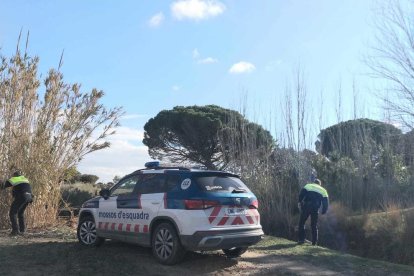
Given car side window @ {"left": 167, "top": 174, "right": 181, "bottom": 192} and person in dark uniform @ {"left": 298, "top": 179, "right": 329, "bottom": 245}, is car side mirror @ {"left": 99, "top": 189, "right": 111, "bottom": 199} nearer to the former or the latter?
car side window @ {"left": 167, "top": 174, "right": 181, "bottom": 192}

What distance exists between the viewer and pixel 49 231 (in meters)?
13.4

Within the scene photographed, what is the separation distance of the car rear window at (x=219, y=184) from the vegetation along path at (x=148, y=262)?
152 centimetres

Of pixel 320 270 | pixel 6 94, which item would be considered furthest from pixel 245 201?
pixel 6 94

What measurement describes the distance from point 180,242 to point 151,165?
7.41 ft

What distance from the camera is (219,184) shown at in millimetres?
9000

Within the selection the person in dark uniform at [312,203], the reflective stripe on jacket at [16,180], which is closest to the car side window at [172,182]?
the person in dark uniform at [312,203]

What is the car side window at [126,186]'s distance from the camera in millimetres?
9891

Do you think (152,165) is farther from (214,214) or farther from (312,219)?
(312,219)

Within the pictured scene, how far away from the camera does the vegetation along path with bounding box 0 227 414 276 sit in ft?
28.6

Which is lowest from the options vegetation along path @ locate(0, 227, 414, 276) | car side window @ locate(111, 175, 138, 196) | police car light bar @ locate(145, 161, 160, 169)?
vegetation along path @ locate(0, 227, 414, 276)

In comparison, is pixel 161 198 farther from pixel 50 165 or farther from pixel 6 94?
pixel 6 94

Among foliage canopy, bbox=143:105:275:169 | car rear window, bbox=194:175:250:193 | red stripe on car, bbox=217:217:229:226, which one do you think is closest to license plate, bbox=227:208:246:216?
red stripe on car, bbox=217:217:229:226

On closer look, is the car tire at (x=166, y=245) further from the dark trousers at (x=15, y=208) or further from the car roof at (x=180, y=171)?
the dark trousers at (x=15, y=208)

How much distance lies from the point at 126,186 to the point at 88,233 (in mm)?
1640
